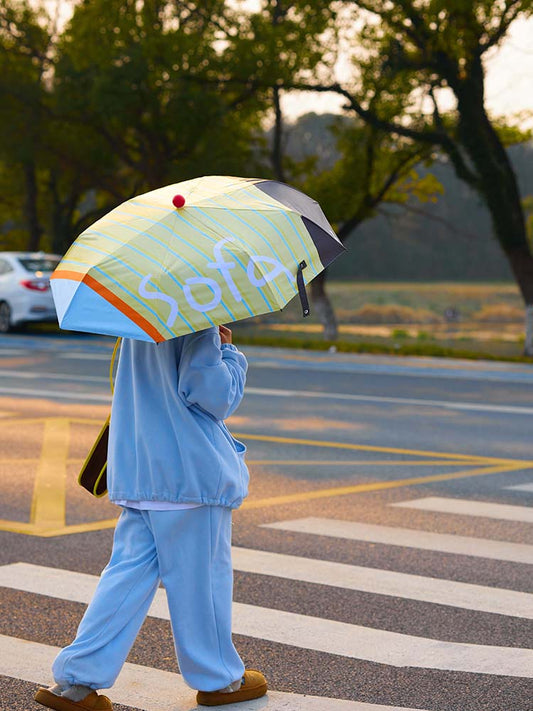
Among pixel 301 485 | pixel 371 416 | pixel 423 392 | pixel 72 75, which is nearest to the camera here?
pixel 301 485

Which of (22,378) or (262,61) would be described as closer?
(22,378)

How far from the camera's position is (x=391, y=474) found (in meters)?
8.60

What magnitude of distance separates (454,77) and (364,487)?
52.7ft

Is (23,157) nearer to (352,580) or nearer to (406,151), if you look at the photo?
(406,151)

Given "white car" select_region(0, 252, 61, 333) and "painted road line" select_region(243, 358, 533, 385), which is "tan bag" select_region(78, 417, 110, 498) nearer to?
"painted road line" select_region(243, 358, 533, 385)

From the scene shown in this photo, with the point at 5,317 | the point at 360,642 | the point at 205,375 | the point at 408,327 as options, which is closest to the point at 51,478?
the point at 360,642

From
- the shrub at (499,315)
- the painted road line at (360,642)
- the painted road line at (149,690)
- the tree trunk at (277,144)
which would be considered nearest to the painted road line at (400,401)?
the painted road line at (360,642)

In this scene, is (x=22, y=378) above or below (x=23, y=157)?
below

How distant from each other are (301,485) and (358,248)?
108404 mm

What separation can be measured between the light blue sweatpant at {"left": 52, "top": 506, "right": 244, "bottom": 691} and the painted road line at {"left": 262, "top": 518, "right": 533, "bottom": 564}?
8.77ft

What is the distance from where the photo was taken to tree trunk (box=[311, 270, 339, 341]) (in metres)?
25.0

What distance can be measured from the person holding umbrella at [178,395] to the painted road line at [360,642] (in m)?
0.90

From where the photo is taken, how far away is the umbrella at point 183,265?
3486 millimetres

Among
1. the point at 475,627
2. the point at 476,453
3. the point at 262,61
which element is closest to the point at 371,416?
the point at 476,453
